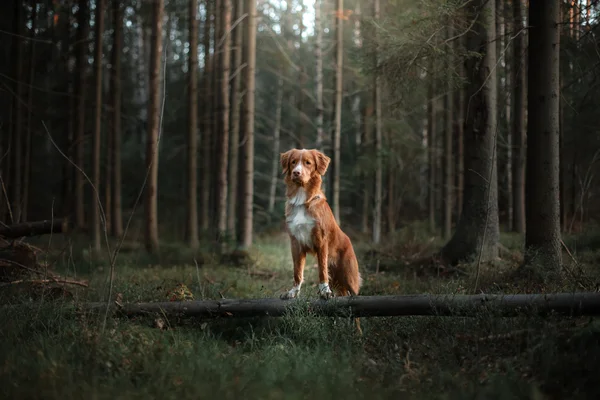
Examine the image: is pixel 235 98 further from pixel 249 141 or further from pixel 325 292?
pixel 325 292

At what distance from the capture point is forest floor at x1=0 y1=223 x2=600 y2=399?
3.88 m

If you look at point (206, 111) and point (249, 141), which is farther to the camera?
point (206, 111)

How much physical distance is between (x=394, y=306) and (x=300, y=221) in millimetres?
1539

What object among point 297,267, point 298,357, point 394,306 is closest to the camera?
point 298,357

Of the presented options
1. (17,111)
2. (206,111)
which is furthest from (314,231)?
(206,111)

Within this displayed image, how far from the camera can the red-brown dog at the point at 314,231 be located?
6.06 meters

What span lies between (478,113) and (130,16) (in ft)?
68.0

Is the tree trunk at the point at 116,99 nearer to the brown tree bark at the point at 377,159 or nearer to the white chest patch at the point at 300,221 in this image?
the brown tree bark at the point at 377,159

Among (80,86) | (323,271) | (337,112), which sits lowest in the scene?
(323,271)

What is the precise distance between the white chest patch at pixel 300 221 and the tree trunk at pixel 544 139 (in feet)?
11.7

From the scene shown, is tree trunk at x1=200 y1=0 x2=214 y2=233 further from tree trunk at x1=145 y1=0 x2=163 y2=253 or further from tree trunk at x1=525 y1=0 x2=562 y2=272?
tree trunk at x1=525 y1=0 x2=562 y2=272

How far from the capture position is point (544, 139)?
7.48 metres

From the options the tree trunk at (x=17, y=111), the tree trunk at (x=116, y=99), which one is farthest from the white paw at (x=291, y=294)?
the tree trunk at (x=116, y=99)

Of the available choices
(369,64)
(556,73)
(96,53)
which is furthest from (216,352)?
(96,53)
